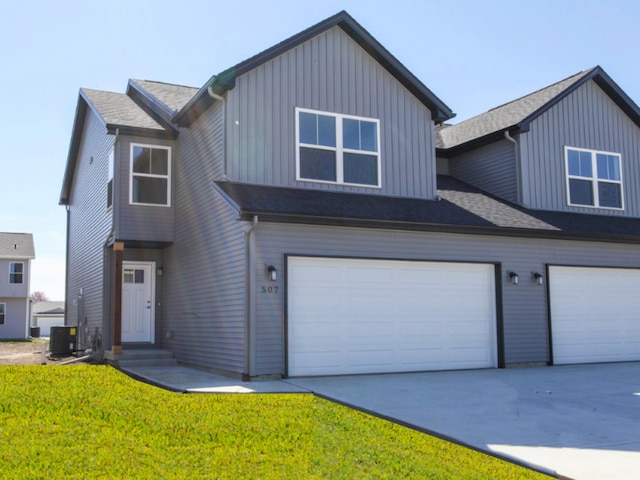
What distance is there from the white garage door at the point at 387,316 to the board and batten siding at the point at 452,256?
0.70 ft

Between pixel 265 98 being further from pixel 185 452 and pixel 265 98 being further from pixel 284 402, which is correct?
pixel 185 452

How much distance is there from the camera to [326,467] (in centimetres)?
584

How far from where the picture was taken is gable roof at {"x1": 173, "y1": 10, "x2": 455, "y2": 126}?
12.5m

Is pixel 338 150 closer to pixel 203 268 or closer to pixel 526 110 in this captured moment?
pixel 203 268

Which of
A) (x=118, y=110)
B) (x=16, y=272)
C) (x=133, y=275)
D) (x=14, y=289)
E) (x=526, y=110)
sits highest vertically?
(x=526, y=110)

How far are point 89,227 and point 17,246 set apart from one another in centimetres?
1863

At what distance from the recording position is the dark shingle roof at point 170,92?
1552 centimetres

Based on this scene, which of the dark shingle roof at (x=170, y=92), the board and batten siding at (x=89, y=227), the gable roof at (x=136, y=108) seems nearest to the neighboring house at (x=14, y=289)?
the board and batten siding at (x=89, y=227)

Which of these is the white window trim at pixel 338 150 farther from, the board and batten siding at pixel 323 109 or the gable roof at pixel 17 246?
the gable roof at pixel 17 246

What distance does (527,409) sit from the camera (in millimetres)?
8594

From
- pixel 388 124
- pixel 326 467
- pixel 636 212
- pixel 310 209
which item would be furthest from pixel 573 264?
pixel 326 467

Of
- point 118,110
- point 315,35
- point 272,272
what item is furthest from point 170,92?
point 272,272

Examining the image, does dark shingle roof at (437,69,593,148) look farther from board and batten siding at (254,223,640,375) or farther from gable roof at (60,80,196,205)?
gable roof at (60,80,196,205)

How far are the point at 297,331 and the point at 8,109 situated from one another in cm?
947
